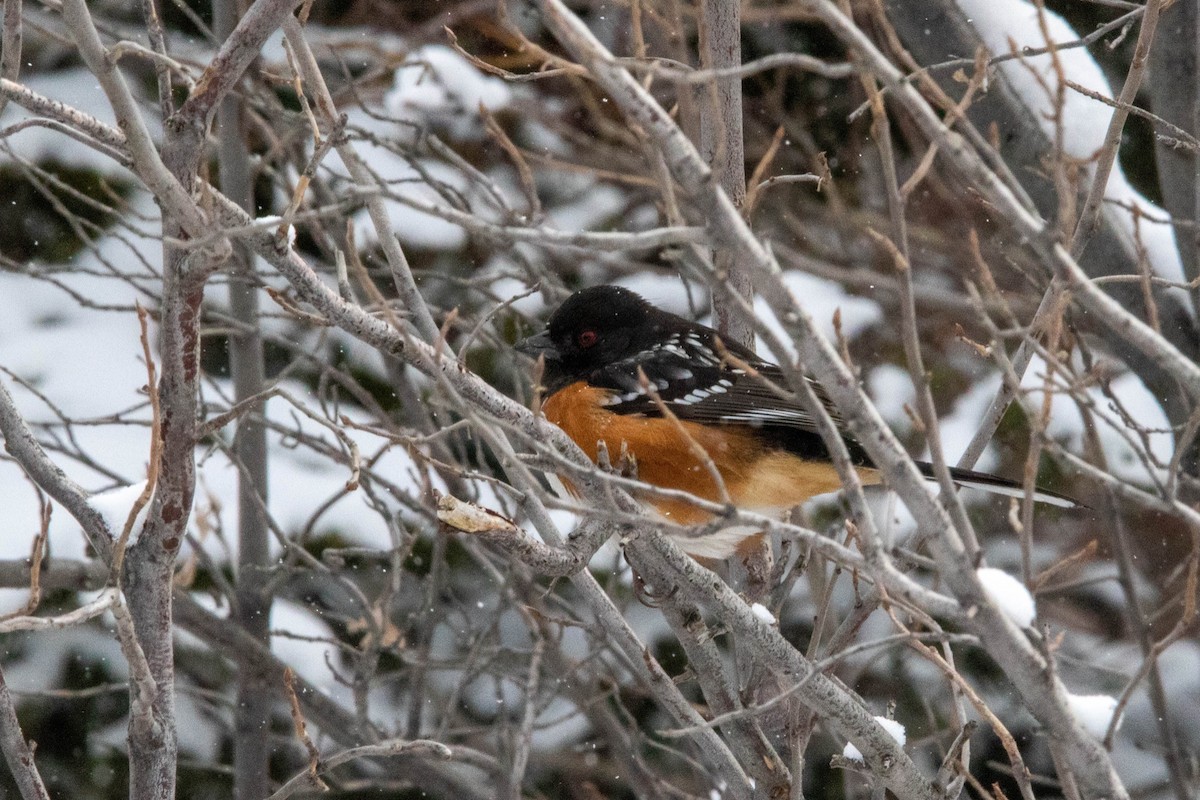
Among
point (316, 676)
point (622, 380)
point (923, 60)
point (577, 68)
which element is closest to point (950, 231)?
point (923, 60)

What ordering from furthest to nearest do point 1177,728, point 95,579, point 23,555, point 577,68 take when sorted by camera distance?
1. point 1177,728
2. point 23,555
3. point 95,579
4. point 577,68

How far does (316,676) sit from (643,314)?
1766mm

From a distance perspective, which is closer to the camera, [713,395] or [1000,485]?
[1000,485]

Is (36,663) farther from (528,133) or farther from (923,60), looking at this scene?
(923,60)

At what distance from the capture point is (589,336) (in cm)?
315

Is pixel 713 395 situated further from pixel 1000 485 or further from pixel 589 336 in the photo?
pixel 1000 485

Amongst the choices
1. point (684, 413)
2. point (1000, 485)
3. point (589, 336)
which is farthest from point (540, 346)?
point (1000, 485)

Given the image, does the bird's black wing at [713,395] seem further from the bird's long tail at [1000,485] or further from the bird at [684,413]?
the bird's long tail at [1000,485]

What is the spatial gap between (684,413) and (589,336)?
35 cm

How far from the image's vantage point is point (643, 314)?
3219 mm

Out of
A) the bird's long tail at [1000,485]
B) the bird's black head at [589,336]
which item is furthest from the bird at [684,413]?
the bird's long tail at [1000,485]

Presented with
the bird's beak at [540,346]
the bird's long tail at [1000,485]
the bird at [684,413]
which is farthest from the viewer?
the bird's beak at [540,346]

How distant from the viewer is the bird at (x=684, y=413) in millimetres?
2781

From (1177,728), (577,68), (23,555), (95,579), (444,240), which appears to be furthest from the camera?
(444,240)
